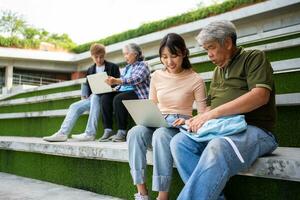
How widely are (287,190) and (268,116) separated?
1.21ft

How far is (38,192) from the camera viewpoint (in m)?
2.87

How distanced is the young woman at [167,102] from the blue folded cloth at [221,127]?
25cm

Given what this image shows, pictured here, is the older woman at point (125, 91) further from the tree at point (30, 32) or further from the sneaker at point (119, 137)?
the tree at point (30, 32)

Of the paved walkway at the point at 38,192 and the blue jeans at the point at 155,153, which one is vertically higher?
the blue jeans at the point at 155,153

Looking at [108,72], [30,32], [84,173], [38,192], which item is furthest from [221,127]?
[30,32]

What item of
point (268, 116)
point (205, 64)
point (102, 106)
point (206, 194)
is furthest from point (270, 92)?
point (205, 64)

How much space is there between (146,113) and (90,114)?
1590mm

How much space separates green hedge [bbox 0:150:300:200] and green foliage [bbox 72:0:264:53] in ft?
30.5

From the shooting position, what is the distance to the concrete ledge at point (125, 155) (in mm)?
1553

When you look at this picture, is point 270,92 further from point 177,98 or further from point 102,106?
point 102,106

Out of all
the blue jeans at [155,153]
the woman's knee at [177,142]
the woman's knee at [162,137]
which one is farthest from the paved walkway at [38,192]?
the woman's knee at [177,142]

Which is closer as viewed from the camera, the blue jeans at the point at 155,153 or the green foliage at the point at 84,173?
the blue jeans at the point at 155,153

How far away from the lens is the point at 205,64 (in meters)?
4.27

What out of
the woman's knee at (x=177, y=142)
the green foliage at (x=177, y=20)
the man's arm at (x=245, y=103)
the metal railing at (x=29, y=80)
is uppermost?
the green foliage at (x=177, y=20)
